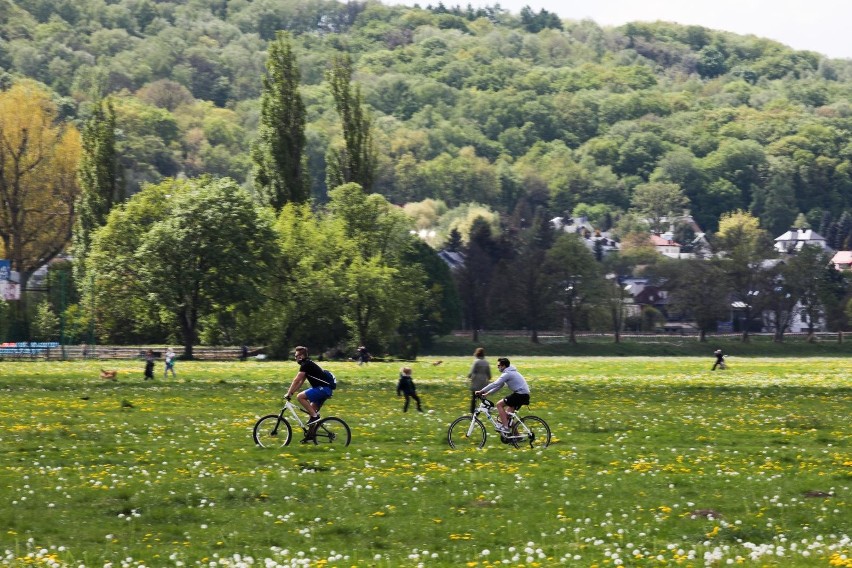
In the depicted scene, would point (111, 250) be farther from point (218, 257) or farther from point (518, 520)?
point (518, 520)

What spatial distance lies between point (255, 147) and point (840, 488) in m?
85.3

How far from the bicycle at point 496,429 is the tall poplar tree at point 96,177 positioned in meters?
83.2

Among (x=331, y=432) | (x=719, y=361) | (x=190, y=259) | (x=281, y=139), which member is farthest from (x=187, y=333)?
(x=331, y=432)

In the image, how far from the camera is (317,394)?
1260 inches

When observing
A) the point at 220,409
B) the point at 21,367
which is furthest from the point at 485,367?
the point at 21,367

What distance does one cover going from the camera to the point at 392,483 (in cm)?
2644

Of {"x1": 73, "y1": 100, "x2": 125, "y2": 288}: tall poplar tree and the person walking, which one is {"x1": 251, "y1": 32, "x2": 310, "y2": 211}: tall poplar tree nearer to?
{"x1": 73, "y1": 100, "x2": 125, "y2": 288}: tall poplar tree

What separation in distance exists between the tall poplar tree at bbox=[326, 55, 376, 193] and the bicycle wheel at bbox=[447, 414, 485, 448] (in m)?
82.1

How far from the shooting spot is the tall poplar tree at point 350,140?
11531 centimetres

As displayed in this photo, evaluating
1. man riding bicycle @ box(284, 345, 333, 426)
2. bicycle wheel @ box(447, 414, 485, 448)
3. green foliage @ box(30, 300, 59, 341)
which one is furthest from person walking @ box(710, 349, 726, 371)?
man riding bicycle @ box(284, 345, 333, 426)

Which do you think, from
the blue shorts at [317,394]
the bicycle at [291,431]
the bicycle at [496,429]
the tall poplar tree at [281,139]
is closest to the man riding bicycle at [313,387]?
the blue shorts at [317,394]

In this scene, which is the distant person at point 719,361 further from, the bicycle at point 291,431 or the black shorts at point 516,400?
Answer: the bicycle at point 291,431

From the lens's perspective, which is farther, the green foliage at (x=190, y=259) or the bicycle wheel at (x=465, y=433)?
the green foliage at (x=190, y=259)

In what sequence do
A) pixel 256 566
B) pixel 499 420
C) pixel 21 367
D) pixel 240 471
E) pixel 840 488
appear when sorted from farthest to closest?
pixel 21 367 → pixel 499 420 → pixel 240 471 → pixel 840 488 → pixel 256 566
